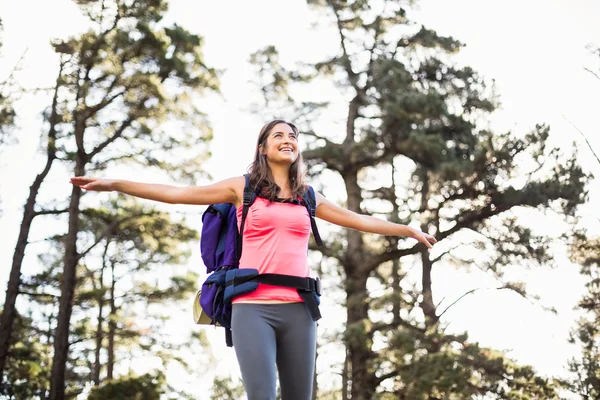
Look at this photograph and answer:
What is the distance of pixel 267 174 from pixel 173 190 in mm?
416

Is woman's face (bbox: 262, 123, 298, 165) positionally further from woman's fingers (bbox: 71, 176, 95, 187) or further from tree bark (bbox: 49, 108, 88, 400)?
tree bark (bbox: 49, 108, 88, 400)

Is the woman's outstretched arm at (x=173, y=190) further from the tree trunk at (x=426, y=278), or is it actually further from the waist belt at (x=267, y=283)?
the tree trunk at (x=426, y=278)

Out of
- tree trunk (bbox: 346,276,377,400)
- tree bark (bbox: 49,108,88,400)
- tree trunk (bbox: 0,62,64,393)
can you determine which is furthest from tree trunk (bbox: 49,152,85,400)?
tree trunk (bbox: 346,276,377,400)

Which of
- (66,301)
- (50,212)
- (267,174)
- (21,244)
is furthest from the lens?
(50,212)

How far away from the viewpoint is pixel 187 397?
1755 cm

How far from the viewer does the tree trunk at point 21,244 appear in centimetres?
1376

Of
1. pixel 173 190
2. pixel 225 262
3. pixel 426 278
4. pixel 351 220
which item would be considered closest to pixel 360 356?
pixel 426 278

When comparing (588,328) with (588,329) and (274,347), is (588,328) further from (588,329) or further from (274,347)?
(274,347)

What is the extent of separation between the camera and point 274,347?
301 centimetres

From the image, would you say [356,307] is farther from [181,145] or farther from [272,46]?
[272,46]

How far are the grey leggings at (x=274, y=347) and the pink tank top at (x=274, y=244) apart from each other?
6cm

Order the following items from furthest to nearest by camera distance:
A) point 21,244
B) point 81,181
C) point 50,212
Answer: point 50,212, point 21,244, point 81,181

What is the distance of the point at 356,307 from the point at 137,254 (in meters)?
10.7

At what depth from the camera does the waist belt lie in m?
3.04
